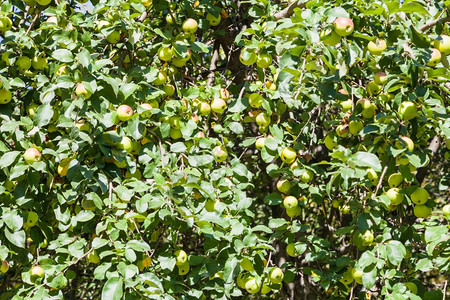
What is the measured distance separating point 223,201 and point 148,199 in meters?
0.37

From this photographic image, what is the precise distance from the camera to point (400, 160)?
2033 millimetres

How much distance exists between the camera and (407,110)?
6.30 feet

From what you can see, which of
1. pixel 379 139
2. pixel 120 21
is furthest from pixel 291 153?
pixel 120 21

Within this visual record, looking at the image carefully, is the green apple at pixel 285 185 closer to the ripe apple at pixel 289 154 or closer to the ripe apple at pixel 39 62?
the ripe apple at pixel 289 154

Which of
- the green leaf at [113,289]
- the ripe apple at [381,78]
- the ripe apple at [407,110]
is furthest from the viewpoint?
the ripe apple at [381,78]

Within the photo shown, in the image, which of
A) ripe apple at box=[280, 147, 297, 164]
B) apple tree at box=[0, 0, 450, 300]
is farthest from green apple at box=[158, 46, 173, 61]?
ripe apple at box=[280, 147, 297, 164]

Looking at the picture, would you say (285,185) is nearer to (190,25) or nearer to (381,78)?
(381,78)

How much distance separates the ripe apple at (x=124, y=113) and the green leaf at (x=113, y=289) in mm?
585

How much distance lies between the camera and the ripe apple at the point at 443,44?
200 centimetres

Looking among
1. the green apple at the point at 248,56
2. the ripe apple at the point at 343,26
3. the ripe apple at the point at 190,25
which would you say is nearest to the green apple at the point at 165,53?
the ripe apple at the point at 190,25

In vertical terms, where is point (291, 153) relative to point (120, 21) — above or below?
below

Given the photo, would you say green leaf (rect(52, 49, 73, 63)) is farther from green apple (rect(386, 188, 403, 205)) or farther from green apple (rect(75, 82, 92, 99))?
green apple (rect(386, 188, 403, 205))

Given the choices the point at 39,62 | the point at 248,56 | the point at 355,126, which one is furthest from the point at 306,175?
the point at 39,62

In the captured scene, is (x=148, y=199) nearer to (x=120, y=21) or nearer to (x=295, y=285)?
(x=120, y=21)
